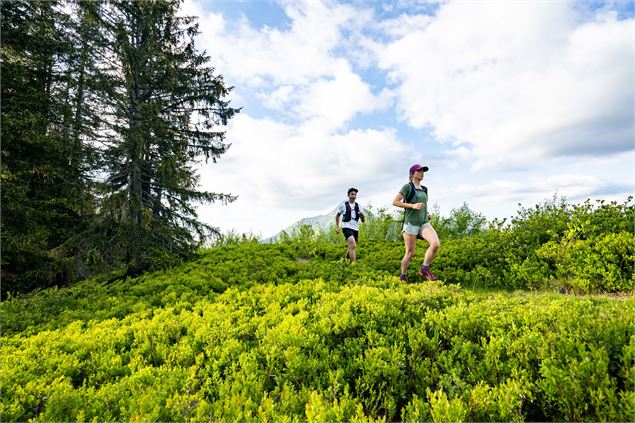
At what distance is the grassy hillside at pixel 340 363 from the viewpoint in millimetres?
2816

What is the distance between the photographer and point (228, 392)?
330cm

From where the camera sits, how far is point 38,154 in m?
11.7

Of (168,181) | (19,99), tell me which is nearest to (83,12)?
(19,99)

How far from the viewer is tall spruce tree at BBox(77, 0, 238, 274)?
10227mm

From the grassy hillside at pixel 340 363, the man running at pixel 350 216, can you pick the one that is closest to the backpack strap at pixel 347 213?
the man running at pixel 350 216

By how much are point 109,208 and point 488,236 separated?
12.4 meters

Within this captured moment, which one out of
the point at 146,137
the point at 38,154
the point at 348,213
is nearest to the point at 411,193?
the point at 348,213

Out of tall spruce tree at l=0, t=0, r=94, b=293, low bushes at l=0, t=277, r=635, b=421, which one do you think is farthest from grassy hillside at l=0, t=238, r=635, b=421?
tall spruce tree at l=0, t=0, r=94, b=293

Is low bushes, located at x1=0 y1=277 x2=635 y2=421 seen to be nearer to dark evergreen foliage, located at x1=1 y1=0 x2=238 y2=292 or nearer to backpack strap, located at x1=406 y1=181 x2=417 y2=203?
backpack strap, located at x1=406 y1=181 x2=417 y2=203

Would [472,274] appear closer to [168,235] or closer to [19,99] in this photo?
[168,235]

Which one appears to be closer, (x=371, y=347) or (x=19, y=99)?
(x=371, y=347)

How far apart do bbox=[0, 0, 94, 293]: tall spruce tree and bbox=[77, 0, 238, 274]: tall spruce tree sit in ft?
4.44

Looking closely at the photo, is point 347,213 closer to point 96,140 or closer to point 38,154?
point 96,140

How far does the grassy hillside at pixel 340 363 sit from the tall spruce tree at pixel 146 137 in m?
4.18
